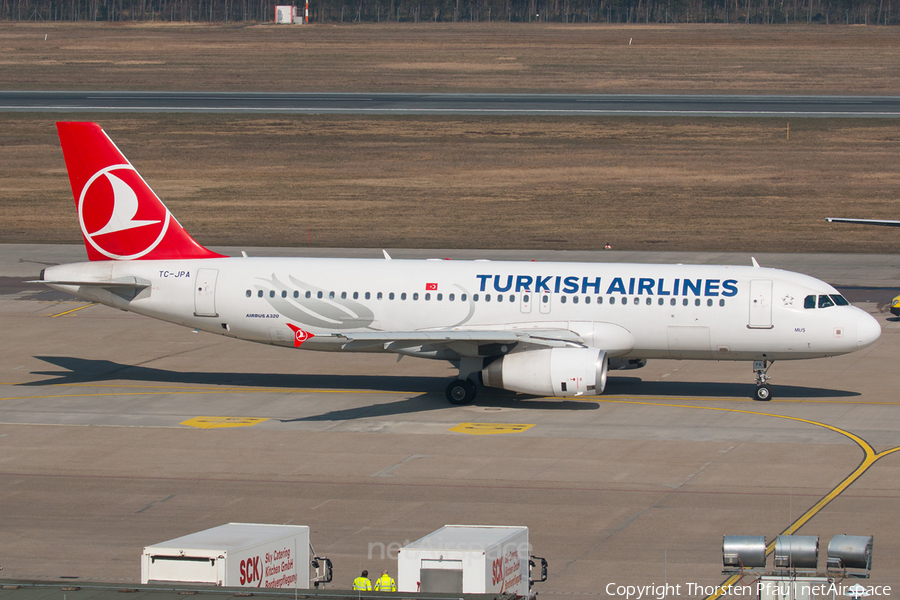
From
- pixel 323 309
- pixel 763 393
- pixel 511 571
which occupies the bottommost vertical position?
pixel 763 393

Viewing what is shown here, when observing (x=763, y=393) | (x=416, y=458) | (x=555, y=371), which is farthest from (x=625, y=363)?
(x=416, y=458)

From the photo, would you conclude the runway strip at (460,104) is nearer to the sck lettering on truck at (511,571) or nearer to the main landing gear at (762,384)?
the main landing gear at (762,384)

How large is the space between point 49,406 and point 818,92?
97.9m

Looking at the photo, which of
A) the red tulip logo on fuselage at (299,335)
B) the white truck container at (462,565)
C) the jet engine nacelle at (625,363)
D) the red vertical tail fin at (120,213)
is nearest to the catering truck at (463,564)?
the white truck container at (462,565)

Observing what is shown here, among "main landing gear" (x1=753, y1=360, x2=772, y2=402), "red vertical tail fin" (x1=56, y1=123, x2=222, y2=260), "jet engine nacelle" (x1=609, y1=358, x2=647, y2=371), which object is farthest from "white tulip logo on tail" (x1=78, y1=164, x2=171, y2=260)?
"main landing gear" (x1=753, y1=360, x2=772, y2=402)

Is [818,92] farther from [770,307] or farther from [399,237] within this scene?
[770,307]

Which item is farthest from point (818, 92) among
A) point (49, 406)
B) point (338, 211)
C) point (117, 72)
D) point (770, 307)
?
point (49, 406)

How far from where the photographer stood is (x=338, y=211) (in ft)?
240

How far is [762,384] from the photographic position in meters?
36.8

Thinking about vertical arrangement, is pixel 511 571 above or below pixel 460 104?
below

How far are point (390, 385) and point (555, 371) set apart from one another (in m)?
7.61

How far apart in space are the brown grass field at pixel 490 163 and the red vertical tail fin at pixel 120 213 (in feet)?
86.5

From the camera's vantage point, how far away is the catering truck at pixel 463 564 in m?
15.9

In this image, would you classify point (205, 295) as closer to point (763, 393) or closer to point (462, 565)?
point (763, 393)
